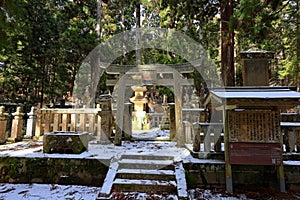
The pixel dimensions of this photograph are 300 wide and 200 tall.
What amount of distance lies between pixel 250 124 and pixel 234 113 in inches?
15.2

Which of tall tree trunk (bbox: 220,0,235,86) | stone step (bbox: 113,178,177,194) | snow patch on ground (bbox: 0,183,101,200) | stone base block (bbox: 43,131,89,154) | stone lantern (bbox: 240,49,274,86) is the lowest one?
snow patch on ground (bbox: 0,183,101,200)

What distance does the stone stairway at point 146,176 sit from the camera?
350 centimetres

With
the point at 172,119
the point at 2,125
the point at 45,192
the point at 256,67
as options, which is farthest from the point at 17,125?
the point at 256,67

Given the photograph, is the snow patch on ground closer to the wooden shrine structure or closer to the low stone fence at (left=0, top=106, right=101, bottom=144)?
the low stone fence at (left=0, top=106, right=101, bottom=144)

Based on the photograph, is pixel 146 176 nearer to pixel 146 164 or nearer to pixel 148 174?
pixel 148 174

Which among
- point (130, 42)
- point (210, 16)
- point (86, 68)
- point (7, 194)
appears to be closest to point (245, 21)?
point (210, 16)

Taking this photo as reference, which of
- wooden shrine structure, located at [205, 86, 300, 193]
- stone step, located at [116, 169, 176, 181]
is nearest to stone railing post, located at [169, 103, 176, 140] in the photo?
wooden shrine structure, located at [205, 86, 300, 193]

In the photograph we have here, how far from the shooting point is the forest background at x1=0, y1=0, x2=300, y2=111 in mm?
5750

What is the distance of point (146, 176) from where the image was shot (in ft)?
12.5

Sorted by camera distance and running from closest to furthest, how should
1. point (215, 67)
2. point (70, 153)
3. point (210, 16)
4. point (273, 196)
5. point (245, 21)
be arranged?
point (273, 196)
point (70, 153)
point (245, 21)
point (210, 16)
point (215, 67)

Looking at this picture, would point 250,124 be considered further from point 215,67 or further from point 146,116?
point 215,67

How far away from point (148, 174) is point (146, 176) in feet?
0.19

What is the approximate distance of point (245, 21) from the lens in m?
5.62

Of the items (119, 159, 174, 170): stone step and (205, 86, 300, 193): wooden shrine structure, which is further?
(119, 159, 174, 170): stone step
